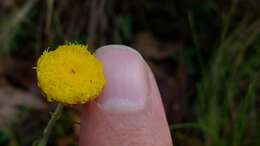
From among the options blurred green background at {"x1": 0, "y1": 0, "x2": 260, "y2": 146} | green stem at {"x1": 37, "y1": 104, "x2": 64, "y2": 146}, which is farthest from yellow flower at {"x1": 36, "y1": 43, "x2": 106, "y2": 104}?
blurred green background at {"x1": 0, "y1": 0, "x2": 260, "y2": 146}

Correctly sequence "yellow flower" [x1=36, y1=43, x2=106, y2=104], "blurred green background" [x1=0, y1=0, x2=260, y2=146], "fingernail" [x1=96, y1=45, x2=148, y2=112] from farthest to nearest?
"blurred green background" [x1=0, y1=0, x2=260, y2=146], "fingernail" [x1=96, y1=45, x2=148, y2=112], "yellow flower" [x1=36, y1=43, x2=106, y2=104]

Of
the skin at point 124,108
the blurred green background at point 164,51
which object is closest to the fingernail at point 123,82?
the skin at point 124,108

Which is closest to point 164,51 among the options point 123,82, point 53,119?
point 123,82

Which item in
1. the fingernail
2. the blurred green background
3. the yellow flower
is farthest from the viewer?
the blurred green background

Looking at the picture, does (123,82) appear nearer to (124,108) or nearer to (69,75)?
(124,108)

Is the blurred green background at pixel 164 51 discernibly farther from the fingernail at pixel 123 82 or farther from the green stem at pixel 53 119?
the green stem at pixel 53 119

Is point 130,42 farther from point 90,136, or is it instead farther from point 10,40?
point 90,136

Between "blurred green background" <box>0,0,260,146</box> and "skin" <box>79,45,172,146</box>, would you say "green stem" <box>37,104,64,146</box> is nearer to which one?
"skin" <box>79,45,172,146</box>
